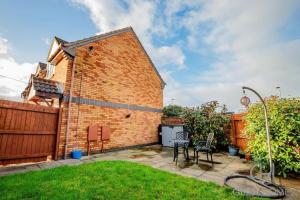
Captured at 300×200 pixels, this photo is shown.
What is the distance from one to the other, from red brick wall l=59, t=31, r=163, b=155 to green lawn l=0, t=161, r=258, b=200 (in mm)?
2657

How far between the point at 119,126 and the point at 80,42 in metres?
4.88

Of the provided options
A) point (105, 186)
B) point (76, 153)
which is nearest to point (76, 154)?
point (76, 153)

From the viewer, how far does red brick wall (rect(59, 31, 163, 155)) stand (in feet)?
24.0

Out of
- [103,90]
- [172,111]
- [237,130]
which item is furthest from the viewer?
[172,111]

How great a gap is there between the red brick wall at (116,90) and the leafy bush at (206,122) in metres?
2.82

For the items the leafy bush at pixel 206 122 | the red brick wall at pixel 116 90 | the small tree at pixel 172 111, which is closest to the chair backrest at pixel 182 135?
the leafy bush at pixel 206 122

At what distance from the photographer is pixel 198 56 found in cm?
1203

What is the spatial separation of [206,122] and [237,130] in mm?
1662

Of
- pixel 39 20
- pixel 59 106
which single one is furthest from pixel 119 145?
pixel 39 20

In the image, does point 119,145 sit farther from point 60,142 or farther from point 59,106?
point 59,106

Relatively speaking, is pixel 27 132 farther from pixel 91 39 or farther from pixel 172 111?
pixel 172 111

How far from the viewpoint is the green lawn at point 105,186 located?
10.7 feet

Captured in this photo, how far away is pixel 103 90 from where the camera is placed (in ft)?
27.7

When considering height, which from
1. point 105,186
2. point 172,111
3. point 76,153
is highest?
point 172,111
